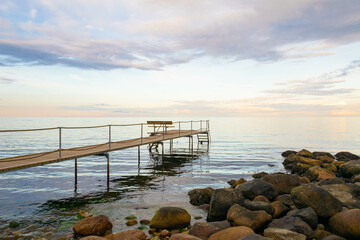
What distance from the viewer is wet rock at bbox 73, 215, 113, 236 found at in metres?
8.25

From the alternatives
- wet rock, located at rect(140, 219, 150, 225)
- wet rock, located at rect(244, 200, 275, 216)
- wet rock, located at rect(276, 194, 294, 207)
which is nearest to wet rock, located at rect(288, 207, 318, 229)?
wet rock, located at rect(244, 200, 275, 216)

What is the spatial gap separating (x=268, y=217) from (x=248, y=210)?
1.92 ft

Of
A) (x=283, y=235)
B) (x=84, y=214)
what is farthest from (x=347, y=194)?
(x=84, y=214)

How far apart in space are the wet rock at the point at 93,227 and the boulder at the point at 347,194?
736 centimetres

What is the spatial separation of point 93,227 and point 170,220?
2231mm

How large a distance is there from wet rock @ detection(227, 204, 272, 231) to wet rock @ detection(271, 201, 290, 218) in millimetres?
943

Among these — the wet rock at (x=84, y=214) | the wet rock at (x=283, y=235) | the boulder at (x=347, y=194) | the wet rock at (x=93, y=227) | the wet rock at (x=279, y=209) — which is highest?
the boulder at (x=347, y=194)

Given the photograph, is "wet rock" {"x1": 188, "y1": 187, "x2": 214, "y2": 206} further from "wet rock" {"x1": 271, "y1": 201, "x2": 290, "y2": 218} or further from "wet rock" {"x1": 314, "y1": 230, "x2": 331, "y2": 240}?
"wet rock" {"x1": 314, "y1": 230, "x2": 331, "y2": 240}

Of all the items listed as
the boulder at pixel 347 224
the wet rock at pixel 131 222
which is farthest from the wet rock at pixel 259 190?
the wet rock at pixel 131 222

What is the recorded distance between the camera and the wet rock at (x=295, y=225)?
7358 mm

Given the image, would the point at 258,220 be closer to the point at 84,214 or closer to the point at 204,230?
the point at 204,230

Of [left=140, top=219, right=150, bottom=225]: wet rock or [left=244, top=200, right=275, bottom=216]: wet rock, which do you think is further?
[left=140, top=219, right=150, bottom=225]: wet rock

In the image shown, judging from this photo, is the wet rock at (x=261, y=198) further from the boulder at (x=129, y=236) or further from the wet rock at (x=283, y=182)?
the boulder at (x=129, y=236)

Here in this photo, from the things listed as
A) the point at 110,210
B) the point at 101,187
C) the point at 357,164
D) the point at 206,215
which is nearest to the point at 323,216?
the point at 206,215
